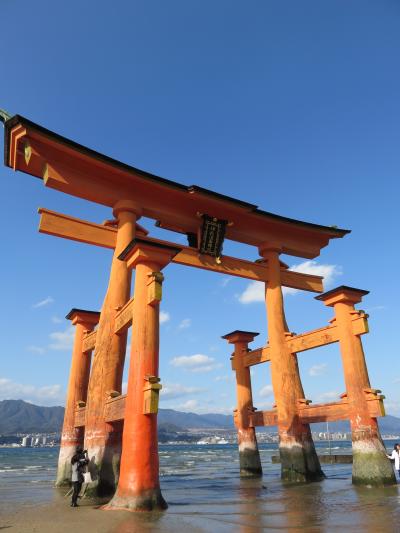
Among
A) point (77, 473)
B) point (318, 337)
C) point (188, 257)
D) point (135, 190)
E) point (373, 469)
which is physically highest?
point (135, 190)

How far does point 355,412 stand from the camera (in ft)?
39.4

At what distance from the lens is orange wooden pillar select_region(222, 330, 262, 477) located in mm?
15680

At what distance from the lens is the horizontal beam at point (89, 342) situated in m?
13.6

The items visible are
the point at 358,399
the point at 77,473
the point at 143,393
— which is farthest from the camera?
the point at 358,399

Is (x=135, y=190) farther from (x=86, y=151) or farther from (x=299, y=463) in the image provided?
(x=299, y=463)

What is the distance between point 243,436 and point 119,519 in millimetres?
9564

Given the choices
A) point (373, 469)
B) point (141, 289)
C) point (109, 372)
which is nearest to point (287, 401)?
point (373, 469)

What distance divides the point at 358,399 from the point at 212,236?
6889 millimetres

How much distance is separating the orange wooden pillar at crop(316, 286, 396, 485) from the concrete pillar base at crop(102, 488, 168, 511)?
657 centimetres

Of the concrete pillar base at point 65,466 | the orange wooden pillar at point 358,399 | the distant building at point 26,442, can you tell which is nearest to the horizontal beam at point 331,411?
the orange wooden pillar at point 358,399

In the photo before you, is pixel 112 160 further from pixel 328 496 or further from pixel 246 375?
pixel 328 496

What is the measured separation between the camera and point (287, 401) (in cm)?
1371

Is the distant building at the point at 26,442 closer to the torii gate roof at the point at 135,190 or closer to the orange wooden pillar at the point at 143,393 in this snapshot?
the torii gate roof at the point at 135,190

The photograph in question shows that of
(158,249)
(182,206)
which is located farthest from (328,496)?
(182,206)
